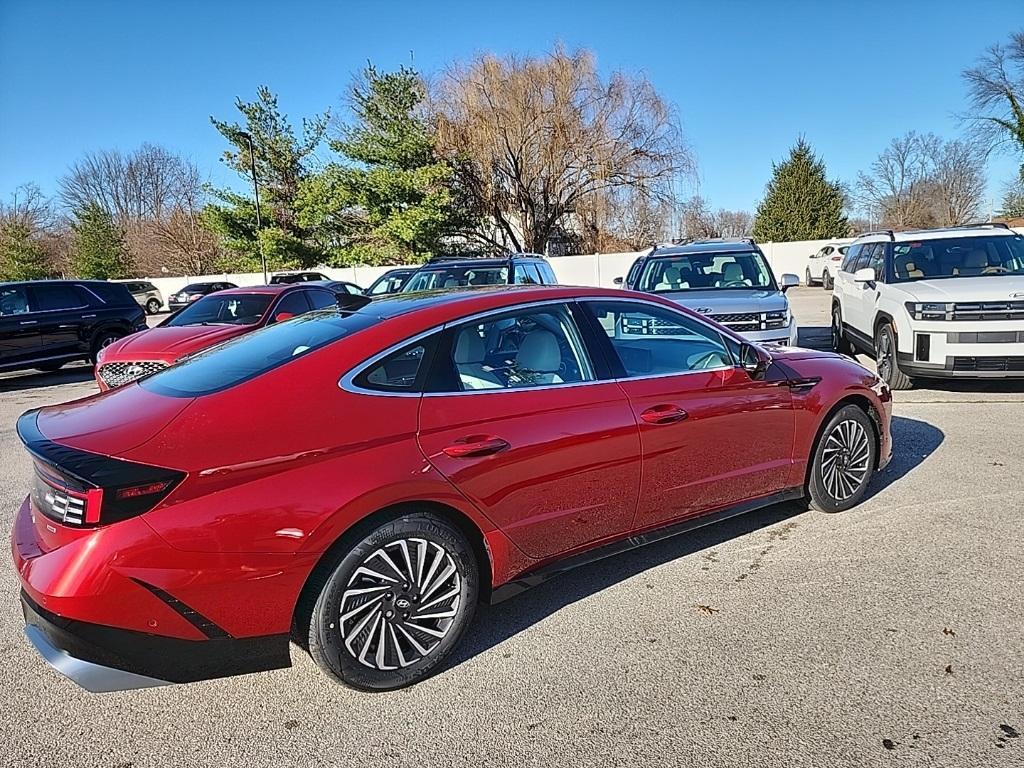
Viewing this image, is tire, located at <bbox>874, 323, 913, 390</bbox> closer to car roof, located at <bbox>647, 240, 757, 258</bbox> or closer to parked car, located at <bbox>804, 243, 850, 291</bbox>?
car roof, located at <bbox>647, 240, 757, 258</bbox>

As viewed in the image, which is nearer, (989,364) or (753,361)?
(753,361)

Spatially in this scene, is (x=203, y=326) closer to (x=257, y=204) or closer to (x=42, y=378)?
(x=42, y=378)

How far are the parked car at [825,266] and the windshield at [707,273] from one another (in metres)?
17.1

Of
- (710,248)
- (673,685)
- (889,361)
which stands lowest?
(673,685)

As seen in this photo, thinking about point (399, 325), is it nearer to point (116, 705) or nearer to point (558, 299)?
point (558, 299)

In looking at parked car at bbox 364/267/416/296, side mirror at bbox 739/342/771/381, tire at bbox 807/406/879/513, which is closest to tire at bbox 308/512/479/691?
side mirror at bbox 739/342/771/381

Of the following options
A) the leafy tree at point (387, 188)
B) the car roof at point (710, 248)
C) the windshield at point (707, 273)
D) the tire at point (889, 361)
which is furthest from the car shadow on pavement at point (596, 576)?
the leafy tree at point (387, 188)

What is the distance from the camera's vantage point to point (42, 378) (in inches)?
513

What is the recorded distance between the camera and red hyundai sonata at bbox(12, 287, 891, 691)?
2.35 metres

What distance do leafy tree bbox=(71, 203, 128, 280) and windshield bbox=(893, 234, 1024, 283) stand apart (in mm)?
42381

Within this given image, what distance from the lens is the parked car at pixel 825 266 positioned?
2530 cm

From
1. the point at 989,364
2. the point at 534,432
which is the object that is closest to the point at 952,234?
the point at 989,364

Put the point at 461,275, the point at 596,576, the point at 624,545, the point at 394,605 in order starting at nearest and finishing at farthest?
the point at 394,605, the point at 624,545, the point at 596,576, the point at 461,275

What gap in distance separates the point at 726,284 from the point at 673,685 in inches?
288
